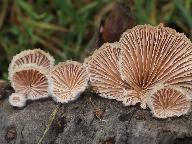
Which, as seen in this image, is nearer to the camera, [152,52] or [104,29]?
[152,52]

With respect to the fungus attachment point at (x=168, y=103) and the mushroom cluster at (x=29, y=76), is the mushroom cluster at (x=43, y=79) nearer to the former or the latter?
the mushroom cluster at (x=29, y=76)

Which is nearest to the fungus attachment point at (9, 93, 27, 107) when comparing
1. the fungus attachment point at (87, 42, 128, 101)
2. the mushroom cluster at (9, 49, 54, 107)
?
the mushroom cluster at (9, 49, 54, 107)

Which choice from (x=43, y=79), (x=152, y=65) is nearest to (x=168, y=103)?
(x=152, y=65)


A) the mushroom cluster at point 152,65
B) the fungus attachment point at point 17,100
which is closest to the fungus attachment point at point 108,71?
the mushroom cluster at point 152,65

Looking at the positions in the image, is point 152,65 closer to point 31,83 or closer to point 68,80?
point 68,80

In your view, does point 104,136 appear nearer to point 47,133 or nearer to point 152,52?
point 47,133

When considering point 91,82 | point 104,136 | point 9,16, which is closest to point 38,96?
point 91,82

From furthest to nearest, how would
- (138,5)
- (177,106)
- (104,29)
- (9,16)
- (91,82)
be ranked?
(9,16) < (138,5) < (104,29) < (91,82) < (177,106)
